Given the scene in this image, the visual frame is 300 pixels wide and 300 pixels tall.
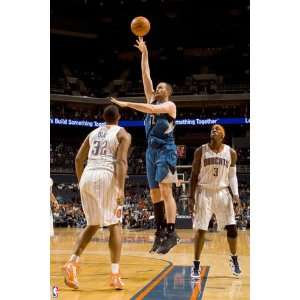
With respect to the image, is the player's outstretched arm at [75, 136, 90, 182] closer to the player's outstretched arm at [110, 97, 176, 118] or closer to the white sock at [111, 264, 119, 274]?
the player's outstretched arm at [110, 97, 176, 118]

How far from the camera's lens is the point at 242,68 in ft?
14.6

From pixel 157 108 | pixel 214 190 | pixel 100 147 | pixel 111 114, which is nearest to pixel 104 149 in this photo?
pixel 100 147

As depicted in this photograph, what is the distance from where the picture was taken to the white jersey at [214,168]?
4898mm

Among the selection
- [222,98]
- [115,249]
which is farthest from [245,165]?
[115,249]

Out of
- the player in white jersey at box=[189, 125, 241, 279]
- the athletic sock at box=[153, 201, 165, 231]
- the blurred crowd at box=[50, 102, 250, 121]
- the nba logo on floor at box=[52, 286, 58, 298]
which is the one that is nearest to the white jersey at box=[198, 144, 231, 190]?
the player in white jersey at box=[189, 125, 241, 279]

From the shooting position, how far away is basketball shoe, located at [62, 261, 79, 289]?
465 cm

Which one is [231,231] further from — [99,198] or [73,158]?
[73,158]

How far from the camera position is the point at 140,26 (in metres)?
4.65

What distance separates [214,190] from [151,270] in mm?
1058

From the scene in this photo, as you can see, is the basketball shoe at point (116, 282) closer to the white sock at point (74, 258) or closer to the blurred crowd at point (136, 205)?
the white sock at point (74, 258)
